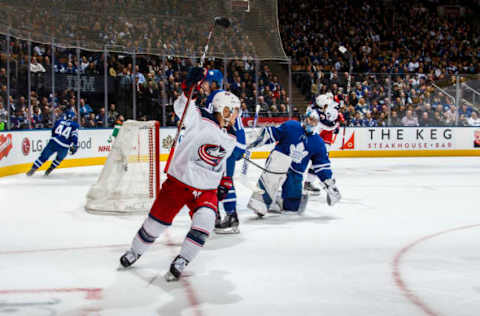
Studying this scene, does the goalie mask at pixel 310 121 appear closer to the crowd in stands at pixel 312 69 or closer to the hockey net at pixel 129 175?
the hockey net at pixel 129 175

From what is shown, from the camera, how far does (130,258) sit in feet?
13.5

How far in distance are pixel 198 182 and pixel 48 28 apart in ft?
28.9

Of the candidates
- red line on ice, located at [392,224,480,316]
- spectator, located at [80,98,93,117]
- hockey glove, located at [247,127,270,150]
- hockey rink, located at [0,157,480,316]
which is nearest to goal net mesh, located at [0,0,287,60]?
spectator, located at [80,98,93,117]

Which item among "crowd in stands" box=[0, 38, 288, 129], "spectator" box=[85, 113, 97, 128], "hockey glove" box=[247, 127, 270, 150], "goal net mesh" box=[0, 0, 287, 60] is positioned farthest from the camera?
"spectator" box=[85, 113, 97, 128]

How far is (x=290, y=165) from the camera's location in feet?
21.8

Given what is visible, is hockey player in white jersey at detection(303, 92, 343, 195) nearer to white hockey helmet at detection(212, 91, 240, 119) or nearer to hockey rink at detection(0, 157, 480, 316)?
hockey rink at detection(0, 157, 480, 316)

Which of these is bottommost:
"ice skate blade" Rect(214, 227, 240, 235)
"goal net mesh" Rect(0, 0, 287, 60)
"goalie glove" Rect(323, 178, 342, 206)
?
"ice skate blade" Rect(214, 227, 240, 235)

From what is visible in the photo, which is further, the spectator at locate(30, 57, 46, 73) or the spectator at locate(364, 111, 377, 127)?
the spectator at locate(364, 111, 377, 127)

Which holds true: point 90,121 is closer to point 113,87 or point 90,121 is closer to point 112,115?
point 112,115

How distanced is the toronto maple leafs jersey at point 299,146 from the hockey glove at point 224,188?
1270mm

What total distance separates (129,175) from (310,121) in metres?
1.92

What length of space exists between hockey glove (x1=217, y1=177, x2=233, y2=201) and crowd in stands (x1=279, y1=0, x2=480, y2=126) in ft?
36.4

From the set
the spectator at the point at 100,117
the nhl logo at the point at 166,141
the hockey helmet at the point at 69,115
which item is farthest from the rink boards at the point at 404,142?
the hockey helmet at the point at 69,115

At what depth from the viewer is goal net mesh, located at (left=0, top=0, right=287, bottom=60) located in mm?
11312
